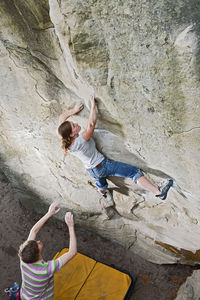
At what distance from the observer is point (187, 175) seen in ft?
10.3

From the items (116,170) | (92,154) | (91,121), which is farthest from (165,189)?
(91,121)

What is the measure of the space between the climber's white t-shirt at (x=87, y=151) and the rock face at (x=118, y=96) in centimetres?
17

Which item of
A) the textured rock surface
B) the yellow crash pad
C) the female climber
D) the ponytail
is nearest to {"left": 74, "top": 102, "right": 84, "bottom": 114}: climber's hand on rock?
the female climber

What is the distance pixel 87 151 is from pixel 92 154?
0.42ft

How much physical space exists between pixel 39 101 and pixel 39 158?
4.86ft

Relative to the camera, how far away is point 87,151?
3543 mm

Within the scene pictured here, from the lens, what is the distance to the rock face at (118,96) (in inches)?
86.3

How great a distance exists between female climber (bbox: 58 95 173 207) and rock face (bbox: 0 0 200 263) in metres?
0.14

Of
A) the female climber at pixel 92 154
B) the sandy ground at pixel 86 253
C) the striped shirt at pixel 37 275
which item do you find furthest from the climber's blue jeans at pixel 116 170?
the sandy ground at pixel 86 253

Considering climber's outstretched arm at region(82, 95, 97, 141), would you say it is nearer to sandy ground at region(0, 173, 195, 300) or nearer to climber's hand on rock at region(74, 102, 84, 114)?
climber's hand on rock at region(74, 102, 84, 114)

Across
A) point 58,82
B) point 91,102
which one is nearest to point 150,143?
point 91,102

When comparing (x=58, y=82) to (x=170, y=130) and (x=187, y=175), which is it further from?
(x=187, y=175)

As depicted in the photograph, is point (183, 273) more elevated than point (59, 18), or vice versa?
point (59, 18)

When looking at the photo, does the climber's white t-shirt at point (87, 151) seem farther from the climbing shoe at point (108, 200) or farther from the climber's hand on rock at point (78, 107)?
the climbing shoe at point (108, 200)
